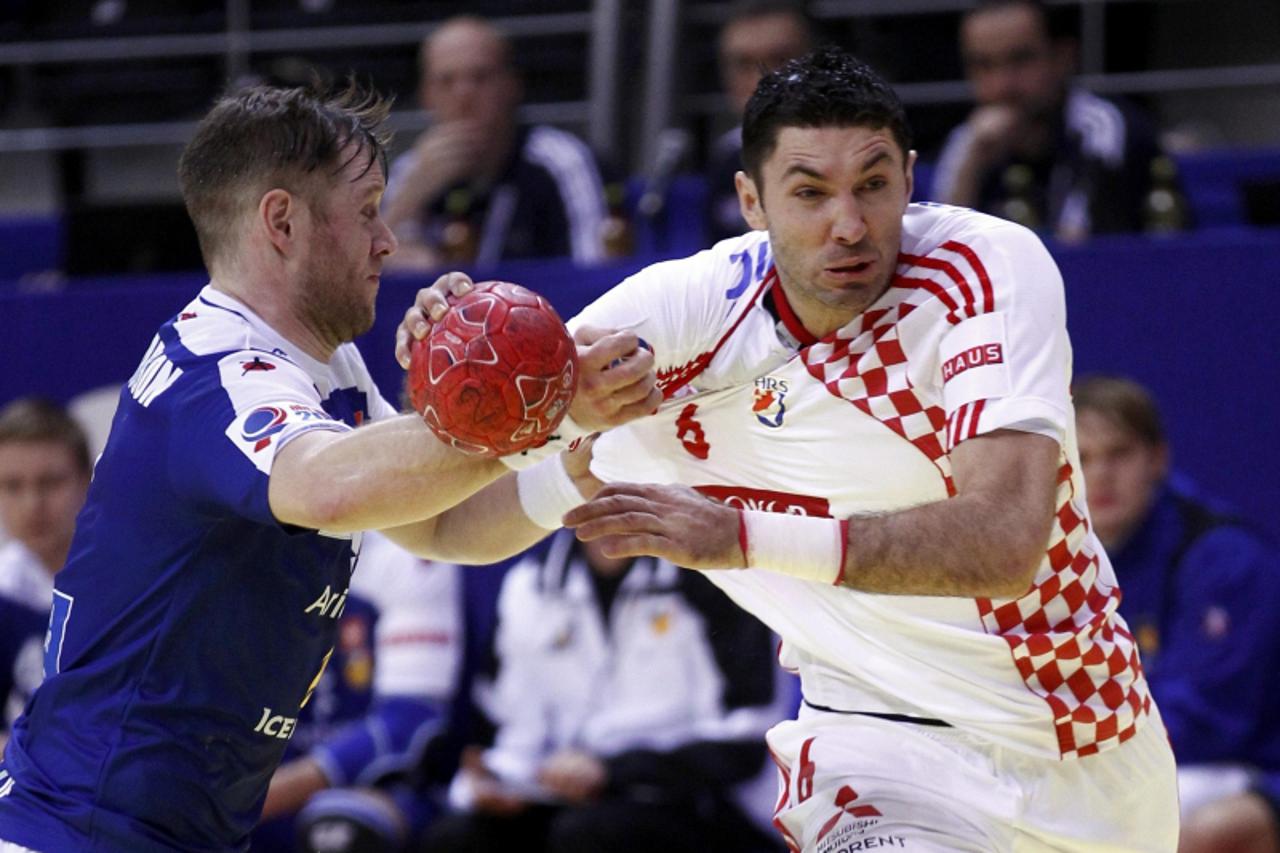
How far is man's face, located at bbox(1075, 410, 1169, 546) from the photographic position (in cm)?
695

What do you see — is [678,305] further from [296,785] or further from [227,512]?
[296,785]

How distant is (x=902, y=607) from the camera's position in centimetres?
443

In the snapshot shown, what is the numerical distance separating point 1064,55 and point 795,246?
448 centimetres

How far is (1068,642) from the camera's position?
14.2 feet

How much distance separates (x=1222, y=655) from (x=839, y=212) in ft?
10.9

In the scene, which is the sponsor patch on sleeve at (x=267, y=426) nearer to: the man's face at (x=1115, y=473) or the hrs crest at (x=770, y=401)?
the hrs crest at (x=770, y=401)

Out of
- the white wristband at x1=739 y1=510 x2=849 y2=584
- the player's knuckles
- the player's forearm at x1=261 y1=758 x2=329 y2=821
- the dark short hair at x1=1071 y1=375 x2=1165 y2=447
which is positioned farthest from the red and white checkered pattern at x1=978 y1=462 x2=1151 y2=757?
the player's forearm at x1=261 y1=758 x2=329 y2=821

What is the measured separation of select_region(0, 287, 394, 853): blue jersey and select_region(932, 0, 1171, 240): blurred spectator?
4.73m

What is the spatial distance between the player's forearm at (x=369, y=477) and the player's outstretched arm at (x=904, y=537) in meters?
0.28

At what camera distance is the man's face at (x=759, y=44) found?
8.30 metres

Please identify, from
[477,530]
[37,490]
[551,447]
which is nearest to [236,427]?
[551,447]

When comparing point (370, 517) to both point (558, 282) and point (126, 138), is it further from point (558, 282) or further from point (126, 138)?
point (126, 138)

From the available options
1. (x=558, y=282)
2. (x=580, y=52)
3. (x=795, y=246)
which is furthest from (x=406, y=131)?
(x=795, y=246)

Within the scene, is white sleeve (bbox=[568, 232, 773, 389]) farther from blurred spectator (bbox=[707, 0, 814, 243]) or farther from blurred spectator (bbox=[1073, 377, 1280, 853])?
blurred spectator (bbox=[707, 0, 814, 243])
